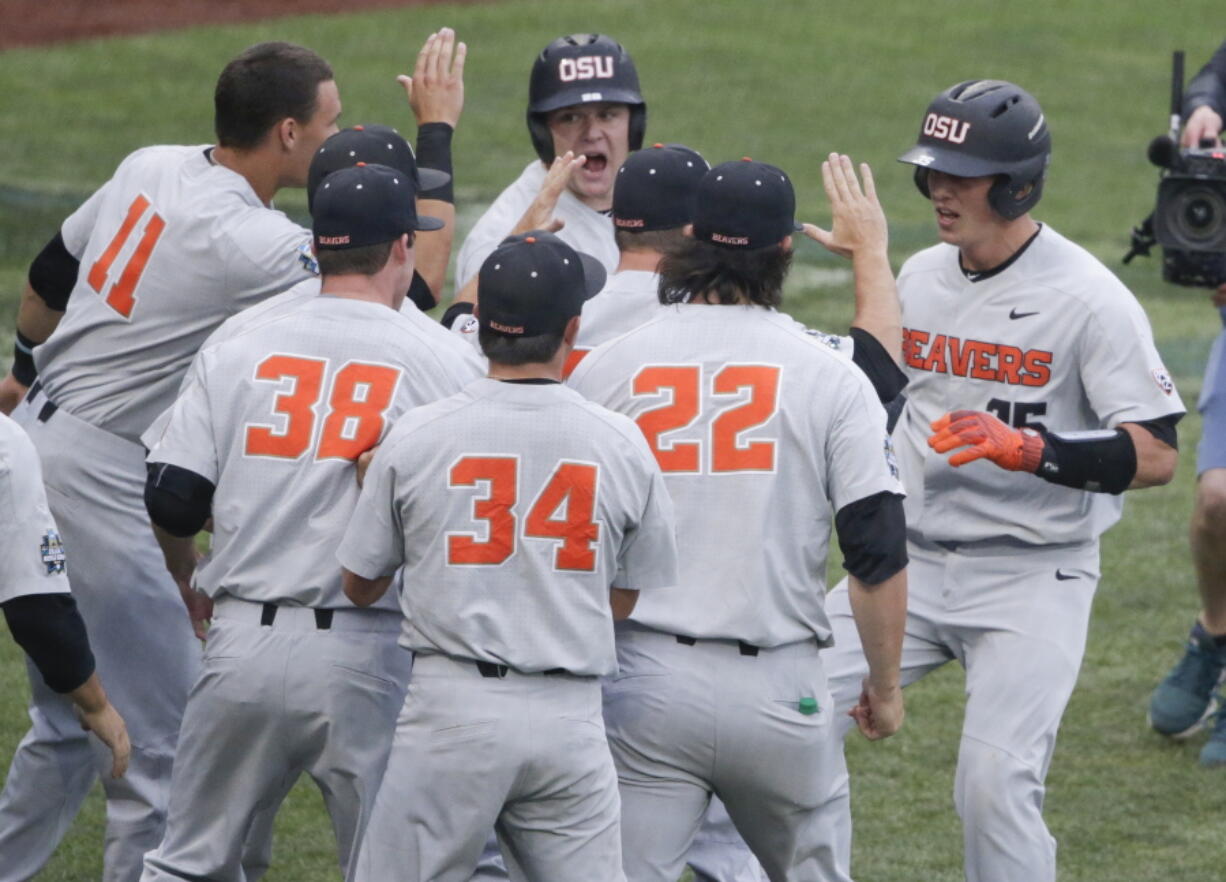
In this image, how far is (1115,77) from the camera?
19.3 metres

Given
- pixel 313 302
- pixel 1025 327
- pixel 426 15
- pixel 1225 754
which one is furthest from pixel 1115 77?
pixel 313 302

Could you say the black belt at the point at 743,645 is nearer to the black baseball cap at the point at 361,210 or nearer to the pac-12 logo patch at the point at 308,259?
the black baseball cap at the point at 361,210

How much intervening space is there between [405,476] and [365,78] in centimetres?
1463

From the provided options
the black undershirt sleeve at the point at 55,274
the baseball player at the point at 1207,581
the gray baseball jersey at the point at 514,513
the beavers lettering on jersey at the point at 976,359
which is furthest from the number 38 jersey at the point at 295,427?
the baseball player at the point at 1207,581

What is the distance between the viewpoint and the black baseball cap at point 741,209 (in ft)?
13.5

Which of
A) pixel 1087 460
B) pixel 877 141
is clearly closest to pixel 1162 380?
pixel 1087 460

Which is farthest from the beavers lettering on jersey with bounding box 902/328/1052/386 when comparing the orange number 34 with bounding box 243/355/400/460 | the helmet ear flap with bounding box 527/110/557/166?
the orange number 34 with bounding box 243/355/400/460

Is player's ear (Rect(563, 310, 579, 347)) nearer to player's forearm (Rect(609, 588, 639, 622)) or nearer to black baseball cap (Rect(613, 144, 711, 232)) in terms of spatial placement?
player's forearm (Rect(609, 588, 639, 622))

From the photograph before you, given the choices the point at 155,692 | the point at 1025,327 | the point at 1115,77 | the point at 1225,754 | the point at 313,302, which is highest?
the point at 313,302

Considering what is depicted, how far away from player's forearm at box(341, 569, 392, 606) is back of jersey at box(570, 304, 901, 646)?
0.54 meters

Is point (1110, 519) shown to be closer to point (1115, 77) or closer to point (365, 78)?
point (365, 78)

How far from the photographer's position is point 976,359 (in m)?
5.03

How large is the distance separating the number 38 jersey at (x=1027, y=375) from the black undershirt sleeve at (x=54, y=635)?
7.13 feet

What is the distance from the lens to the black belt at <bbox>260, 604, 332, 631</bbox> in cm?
408
